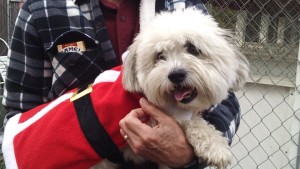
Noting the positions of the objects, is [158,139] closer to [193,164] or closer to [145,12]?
[193,164]

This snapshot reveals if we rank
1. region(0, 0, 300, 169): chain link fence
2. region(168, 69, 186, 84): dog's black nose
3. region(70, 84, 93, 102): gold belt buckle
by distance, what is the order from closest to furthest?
region(168, 69, 186, 84): dog's black nose < region(70, 84, 93, 102): gold belt buckle < region(0, 0, 300, 169): chain link fence

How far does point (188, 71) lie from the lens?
141 centimetres

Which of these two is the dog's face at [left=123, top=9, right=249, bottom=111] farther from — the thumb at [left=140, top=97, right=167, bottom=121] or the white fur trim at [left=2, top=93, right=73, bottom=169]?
the white fur trim at [left=2, top=93, right=73, bottom=169]

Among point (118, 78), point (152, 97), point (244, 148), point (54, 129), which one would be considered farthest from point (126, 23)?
point (244, 148)

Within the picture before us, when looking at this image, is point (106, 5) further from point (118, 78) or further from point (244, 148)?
point (244, 148)

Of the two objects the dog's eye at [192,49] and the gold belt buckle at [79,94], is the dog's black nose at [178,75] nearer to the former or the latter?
the dog's eye at [192,49]

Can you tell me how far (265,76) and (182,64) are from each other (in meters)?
2.26

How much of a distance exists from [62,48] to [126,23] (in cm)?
24

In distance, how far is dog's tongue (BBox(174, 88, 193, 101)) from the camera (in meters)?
1.45

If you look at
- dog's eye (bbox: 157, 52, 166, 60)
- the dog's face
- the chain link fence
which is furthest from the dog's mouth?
A: the chain link fence

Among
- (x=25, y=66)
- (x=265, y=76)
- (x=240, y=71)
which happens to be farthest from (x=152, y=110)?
(x=265, y=76)

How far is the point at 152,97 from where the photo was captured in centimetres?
146

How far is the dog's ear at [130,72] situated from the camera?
149cm

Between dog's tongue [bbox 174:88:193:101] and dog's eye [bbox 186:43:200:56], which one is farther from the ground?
dog's eye [bbox 186:43:200:56]
